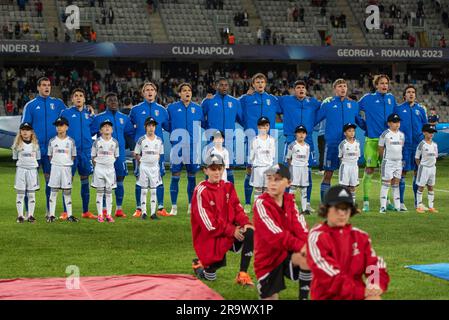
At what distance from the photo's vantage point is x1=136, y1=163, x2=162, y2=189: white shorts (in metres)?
14.0

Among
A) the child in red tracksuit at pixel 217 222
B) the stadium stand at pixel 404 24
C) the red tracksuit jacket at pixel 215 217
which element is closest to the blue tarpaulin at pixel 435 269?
the child in red tracksuit at pixel 217 222

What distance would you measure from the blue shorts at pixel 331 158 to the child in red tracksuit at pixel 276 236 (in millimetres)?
7439

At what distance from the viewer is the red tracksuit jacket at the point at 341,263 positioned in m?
5.92

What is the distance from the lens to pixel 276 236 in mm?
7141

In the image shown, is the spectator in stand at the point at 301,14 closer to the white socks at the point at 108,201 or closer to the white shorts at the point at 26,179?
the white socks at the point at 108,201

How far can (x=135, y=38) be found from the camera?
41906 mm

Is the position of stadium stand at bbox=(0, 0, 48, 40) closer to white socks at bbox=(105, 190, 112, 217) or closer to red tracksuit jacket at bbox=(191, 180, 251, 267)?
white socks at bbox=(105, 190, 112, 217)

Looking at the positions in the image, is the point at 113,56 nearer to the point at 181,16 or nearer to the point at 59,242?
the point at 181,16

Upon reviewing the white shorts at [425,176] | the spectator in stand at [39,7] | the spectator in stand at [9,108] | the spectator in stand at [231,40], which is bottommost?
the white shorts at [425,176]

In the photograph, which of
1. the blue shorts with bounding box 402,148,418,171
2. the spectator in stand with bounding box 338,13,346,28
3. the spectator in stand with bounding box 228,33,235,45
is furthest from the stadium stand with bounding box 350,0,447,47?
the blue shorts with bounding box 402,148,418,171
